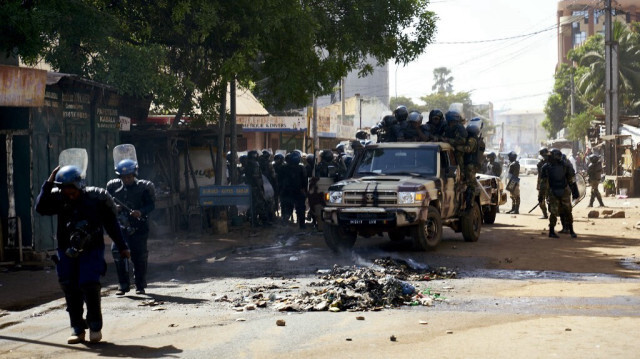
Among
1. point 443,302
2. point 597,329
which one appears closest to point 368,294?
point 443,302

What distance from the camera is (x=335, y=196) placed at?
15391mm

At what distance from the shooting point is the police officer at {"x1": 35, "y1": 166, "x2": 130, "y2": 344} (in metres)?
8.12

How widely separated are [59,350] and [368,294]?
364cm

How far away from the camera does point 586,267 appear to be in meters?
13.3

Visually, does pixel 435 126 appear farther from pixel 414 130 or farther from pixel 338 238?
pixel 338 238

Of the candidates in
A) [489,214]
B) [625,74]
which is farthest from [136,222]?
[625,74]

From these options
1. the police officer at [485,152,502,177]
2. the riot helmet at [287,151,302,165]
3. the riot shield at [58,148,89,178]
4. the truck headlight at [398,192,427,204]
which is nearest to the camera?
the truck headlight at [398,192,427,204]

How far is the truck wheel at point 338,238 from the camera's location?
618 inches

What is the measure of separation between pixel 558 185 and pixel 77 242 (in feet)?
40.6

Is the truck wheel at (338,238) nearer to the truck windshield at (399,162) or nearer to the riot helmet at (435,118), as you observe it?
the truck windshield at (399,162)

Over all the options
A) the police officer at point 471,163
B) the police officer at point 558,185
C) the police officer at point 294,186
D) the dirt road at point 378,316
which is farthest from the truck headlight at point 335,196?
the police officer at point 294,186

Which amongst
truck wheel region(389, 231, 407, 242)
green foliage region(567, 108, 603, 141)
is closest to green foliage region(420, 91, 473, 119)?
green foliage region(567, 108, 603, 141)

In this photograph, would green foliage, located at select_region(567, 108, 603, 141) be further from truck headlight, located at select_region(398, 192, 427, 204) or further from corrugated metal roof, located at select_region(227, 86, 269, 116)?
truck headlight, located at select_region(398, 192, 427, 204)

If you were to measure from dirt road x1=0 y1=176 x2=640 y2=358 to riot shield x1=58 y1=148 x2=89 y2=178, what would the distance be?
246 centimetres
